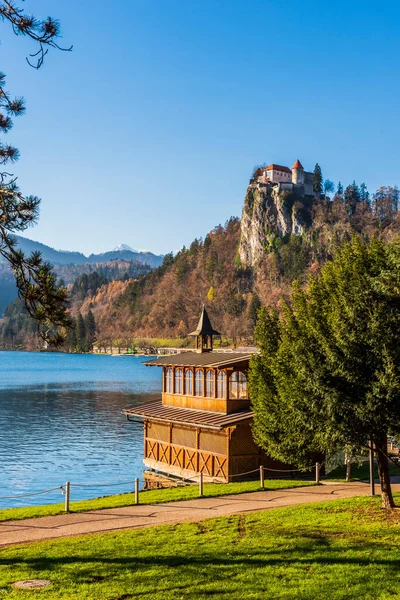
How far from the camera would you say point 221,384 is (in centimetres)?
3256

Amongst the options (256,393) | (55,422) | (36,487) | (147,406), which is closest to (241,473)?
(256,393)

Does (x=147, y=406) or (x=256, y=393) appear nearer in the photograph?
(x=256, y=393)

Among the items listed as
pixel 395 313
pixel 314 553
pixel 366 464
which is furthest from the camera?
pixel 366 464

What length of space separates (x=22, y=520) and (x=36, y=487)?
1663 cm

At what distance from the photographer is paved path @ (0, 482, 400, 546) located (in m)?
18.9

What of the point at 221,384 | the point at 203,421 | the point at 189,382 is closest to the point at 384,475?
the point at 203,421

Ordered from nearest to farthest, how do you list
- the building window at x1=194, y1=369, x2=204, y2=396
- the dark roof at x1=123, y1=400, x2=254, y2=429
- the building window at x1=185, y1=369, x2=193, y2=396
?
the dark roof at x1=123, y1=400, x2=254, y2=429, the building window at x1=194, y1=369, x2=204, y2=396, the building window at x1=185, y1=369, x2=193, y2=396

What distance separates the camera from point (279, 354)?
81.5 ft

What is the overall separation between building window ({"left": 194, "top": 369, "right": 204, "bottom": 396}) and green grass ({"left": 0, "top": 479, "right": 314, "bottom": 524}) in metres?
5.99

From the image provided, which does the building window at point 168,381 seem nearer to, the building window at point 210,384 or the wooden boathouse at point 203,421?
the wooden boathouse at point 203,421

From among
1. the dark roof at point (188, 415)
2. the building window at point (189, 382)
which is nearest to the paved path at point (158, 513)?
the dark roof at point (188, 415)

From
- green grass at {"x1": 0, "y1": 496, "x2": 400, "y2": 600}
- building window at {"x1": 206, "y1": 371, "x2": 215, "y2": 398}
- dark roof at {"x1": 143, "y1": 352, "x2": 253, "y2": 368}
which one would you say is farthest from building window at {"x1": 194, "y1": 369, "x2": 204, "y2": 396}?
green grass at {"x1": 0, "y1": 496, "x2": 400, "y2": 600}

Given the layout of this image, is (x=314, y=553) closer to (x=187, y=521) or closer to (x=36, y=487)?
(x=187, y=521)

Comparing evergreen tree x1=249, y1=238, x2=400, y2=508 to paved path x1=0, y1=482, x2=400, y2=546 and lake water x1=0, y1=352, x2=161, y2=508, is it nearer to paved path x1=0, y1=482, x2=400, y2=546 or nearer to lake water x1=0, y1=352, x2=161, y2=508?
paved path x1=0, y1=482, x2=400, y2=546
